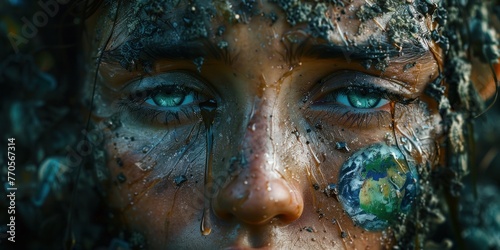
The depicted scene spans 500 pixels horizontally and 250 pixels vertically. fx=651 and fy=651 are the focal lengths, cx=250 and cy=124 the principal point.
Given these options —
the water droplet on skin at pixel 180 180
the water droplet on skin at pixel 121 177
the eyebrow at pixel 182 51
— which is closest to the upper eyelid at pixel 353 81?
the eyebrow at pixel 182 51

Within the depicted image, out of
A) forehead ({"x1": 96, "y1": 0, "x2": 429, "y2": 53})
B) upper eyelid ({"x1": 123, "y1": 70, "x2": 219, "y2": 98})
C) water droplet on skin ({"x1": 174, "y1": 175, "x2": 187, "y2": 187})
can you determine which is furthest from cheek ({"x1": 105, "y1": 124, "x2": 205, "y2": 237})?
forehead ({"x1": 96, "y1": 0, "x2": 429, "y2": 53})

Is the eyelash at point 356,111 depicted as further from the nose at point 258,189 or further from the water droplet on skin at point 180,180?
the water droplet on skin at point 180,180

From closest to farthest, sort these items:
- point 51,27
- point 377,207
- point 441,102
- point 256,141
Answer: point 256,141
point 377,207
point 441,102
point 51,27

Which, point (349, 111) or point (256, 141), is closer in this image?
point (256, 141)

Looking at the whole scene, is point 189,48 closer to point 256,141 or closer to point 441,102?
point 256,141

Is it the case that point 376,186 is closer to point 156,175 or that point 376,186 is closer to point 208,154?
point 208,154

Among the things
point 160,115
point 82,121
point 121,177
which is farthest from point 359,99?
point 82,121

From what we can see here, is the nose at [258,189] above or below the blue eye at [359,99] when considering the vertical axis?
above

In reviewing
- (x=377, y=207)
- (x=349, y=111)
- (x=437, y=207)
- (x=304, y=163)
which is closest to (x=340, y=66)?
(x=349, y=111)
